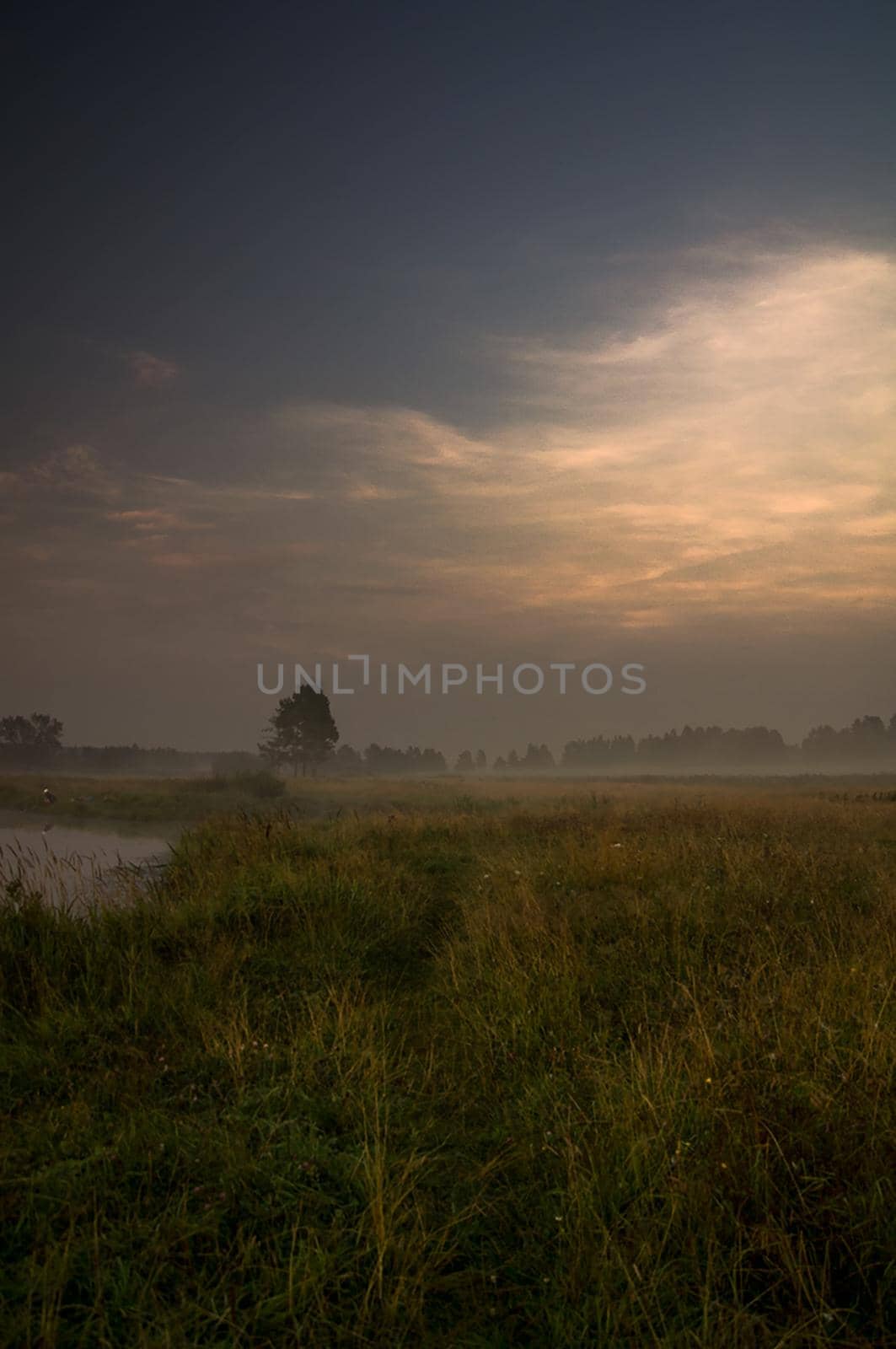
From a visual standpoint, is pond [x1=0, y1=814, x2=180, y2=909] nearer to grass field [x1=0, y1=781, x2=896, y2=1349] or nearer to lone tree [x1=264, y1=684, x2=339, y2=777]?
grass field [x1=0, y1=781, x2=896, y2=1349]

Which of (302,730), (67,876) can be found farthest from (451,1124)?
(302,730)

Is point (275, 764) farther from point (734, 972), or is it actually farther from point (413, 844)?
point (734, 972)

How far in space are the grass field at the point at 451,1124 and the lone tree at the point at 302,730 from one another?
64942 mm

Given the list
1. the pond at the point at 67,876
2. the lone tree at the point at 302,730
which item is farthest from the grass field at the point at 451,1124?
the lone tree at the point at 302,730

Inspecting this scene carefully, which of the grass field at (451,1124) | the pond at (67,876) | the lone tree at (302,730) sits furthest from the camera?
the lone tree at (302,730)

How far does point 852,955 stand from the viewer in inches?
249

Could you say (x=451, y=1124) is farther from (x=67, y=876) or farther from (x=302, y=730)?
(x=302, y=730)

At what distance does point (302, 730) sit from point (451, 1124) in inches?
2748

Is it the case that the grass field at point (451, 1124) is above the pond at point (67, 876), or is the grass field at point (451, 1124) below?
below

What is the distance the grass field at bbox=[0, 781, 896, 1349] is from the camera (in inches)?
114

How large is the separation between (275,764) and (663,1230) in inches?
2867

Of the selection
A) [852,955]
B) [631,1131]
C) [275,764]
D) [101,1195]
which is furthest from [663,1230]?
[275,764]

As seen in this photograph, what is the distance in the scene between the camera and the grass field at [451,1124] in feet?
9.49

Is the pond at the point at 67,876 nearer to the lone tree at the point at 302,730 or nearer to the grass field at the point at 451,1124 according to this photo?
the grass field at the point at 451,1124
